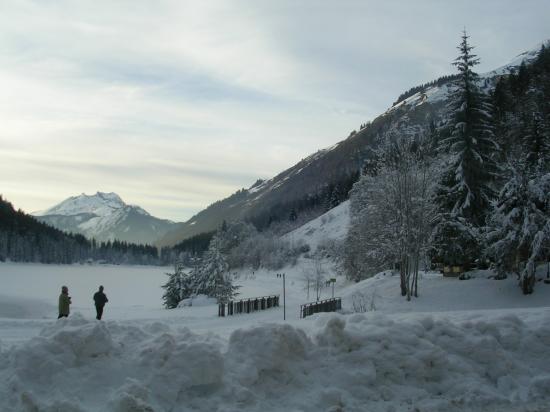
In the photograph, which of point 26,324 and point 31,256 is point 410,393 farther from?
point 31,256

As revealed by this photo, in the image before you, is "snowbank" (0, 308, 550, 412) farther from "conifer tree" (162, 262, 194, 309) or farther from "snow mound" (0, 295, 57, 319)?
"conifer tree" (162, 262, 194, 309)

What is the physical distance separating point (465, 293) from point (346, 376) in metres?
20.6

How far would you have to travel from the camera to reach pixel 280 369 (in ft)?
26.5

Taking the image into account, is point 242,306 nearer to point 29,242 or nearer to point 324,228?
point 324,228

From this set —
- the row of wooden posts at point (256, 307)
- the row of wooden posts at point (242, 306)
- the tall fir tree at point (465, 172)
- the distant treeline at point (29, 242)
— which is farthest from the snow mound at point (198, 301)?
the distant treeline at point (29, 242)

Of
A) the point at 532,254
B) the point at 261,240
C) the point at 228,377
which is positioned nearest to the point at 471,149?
the point at 532,254

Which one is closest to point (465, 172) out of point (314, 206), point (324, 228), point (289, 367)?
point (289, 367)

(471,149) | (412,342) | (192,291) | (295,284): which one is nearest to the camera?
(412,342)

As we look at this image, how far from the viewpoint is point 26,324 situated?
17.5 meters

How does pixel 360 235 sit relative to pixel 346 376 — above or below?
above

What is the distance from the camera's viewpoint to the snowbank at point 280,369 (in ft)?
23.7

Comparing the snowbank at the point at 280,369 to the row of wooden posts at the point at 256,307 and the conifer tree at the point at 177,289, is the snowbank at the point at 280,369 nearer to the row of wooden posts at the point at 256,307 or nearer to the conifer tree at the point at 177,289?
the row of wooden posts at the point at 256,307

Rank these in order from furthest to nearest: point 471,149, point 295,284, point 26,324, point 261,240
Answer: point 261,240 → point 295,284 → point 471,149 → point 26,324

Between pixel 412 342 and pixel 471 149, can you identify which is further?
pixel 471 149
